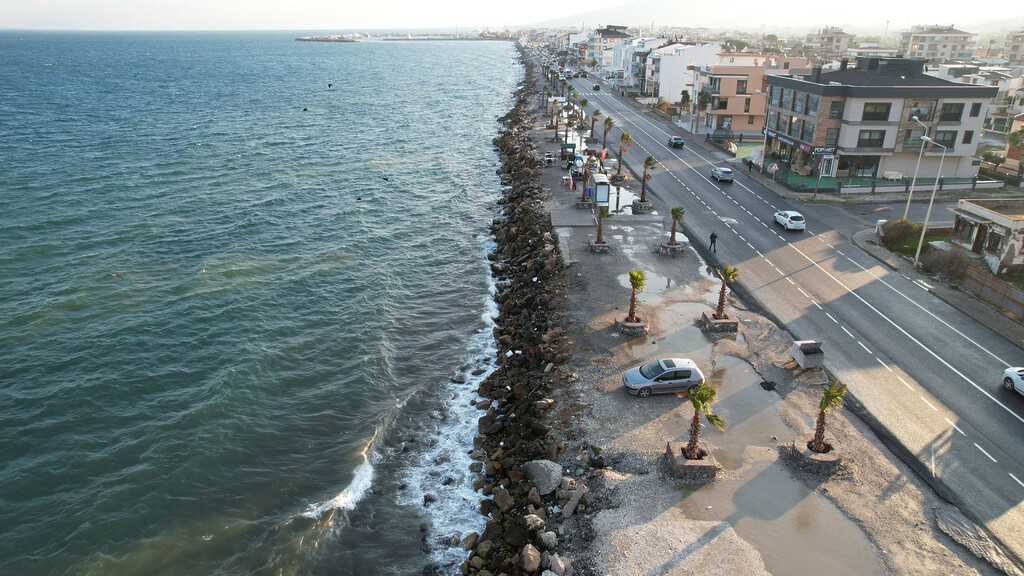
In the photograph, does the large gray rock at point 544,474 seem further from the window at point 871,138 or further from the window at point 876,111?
the window at point 876,111

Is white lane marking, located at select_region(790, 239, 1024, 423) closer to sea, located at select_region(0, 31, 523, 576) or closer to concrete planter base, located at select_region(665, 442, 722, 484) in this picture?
concrete planter base, located at select_region(665, 442, 722, 484)

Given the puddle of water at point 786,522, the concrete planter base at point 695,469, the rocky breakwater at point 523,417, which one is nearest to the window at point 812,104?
the rocky breakwater at point 523,417

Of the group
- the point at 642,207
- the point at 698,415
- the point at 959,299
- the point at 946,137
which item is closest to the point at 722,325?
the point at 698,415

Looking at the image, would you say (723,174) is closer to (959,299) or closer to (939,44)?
(959,299)

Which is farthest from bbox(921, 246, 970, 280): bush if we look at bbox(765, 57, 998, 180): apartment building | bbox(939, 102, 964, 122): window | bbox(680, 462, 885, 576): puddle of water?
bbox(939, 102, 964, 122): window

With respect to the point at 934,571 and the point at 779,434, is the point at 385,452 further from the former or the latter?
the point at 934,571

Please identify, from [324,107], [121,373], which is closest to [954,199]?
[121,373]
